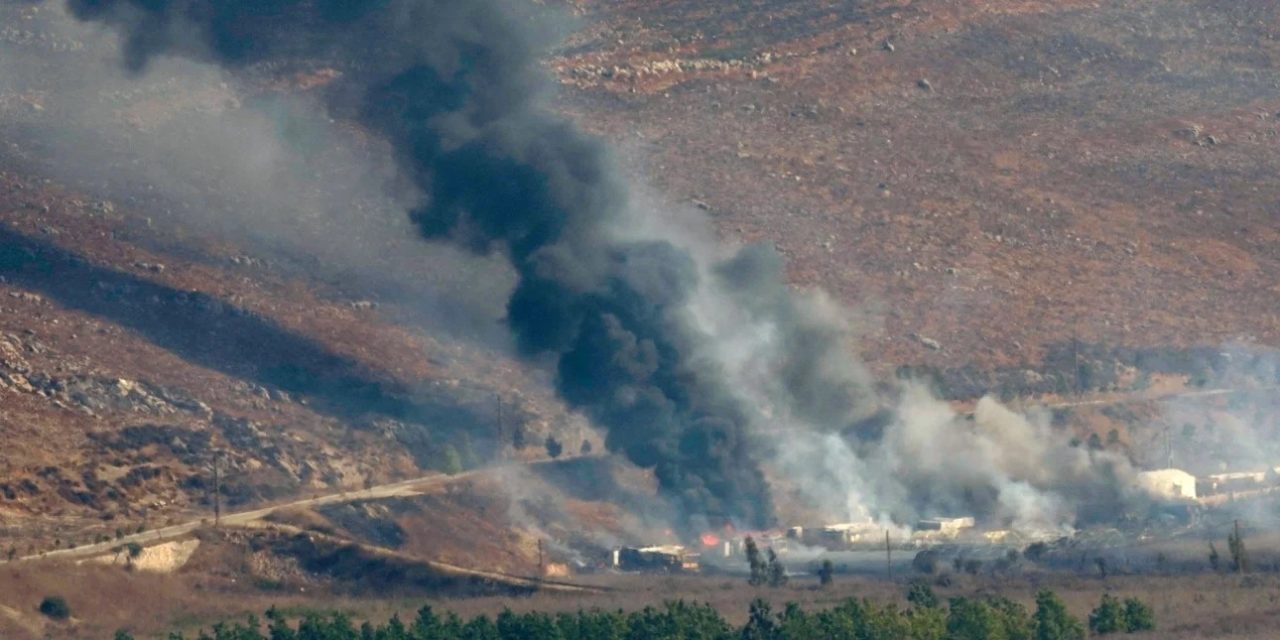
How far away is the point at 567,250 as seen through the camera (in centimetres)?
12475

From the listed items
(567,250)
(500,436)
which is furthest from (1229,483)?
(500,436)

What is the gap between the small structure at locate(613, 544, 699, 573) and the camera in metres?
112


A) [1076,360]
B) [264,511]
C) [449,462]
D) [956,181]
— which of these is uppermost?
[956,181]

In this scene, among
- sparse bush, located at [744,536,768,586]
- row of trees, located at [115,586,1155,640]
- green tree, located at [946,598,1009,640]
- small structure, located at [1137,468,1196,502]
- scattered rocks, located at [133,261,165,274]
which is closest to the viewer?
green tree, located at [946,598,1009,640]

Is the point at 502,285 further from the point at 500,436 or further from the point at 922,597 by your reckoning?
the point at 922,597

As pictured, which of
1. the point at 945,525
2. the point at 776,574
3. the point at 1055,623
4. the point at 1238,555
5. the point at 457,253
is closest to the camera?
the point at 1055,623

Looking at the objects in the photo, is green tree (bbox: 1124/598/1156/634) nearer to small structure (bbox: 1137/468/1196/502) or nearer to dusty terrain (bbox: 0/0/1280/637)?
dusty terrain (bbox: 0/0/1280/637)

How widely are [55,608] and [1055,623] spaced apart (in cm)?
4359

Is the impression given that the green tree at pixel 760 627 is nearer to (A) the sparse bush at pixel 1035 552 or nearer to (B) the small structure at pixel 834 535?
(A) the sparse bush at pixel 1035 552

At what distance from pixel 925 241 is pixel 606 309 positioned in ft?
169

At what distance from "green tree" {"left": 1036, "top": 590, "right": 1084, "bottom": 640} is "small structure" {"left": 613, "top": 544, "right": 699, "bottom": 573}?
29.8 m

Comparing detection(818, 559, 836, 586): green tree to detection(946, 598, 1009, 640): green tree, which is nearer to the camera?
detection(946, 598, 1009, 640): green tree

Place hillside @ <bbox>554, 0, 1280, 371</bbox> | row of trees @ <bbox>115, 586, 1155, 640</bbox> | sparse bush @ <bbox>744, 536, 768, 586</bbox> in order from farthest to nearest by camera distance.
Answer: hillside @ <bbox>554, 0, 1280, 371</bbox>, sparse bush @ <bbox>744, 536, 768, 586</bbox>, row of trees @ <bbox>115, 586, 1155, 640</bbox>

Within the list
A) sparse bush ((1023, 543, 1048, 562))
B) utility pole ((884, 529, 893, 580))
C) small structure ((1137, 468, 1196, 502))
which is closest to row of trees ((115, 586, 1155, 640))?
utility pole ((884, 529, 893, 580))
